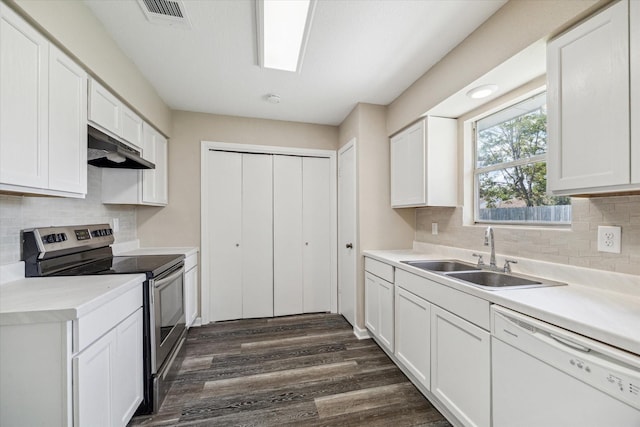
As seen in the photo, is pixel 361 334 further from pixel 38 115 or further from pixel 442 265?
pixel 38 115

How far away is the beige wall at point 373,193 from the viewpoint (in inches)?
108

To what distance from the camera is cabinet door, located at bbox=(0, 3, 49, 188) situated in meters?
1.08

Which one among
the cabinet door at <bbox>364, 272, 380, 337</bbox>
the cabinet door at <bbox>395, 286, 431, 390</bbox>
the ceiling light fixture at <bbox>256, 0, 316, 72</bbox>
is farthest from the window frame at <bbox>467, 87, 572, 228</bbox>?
the ceiling light fixture at <bbox>256, 0, 316, 72</bbox>

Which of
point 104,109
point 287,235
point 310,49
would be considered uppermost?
point 310,49

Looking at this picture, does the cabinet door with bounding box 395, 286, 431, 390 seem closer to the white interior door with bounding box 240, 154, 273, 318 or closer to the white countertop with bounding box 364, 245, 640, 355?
the white countertop with bounding box 364, 245, 640, 355

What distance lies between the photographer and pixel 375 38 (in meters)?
1.75

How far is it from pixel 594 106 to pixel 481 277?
1158 mm

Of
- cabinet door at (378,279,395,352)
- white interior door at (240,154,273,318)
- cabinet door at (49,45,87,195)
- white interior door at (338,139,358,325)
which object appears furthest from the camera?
white interior door at (240,154,273,318)

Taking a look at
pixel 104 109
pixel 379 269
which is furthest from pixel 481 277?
pixel 104 109

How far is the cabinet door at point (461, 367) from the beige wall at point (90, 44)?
260 centimetres

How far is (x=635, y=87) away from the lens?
38.9 inches

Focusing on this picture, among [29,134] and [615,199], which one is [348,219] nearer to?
[615,199]

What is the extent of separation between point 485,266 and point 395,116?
166 cm

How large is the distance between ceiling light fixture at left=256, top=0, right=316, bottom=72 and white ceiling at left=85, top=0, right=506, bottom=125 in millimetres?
55
